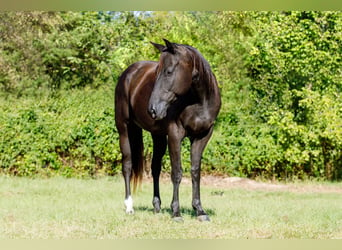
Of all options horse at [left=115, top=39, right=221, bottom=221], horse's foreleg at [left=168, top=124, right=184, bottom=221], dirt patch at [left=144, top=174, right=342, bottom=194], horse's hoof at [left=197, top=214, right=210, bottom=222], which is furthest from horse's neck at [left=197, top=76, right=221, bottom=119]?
dirt patch at [left=144, top=174, right=342, bottom=194]

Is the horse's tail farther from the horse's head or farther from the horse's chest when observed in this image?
the horse's head

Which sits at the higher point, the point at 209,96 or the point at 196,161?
the point at 209,96

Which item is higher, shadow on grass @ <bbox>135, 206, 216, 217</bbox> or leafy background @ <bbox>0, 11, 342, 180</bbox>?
leafy background @ <bbox>0, 11, 342, 180</bbox>

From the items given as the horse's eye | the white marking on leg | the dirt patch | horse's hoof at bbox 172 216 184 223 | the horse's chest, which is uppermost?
the horse's eye

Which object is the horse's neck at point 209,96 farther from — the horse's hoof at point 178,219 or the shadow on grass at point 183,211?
the shadow on grass at point 183,211

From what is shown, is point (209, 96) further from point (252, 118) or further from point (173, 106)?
point (252, 118)

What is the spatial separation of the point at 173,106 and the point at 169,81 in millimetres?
465

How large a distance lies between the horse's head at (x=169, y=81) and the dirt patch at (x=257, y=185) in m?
5.98

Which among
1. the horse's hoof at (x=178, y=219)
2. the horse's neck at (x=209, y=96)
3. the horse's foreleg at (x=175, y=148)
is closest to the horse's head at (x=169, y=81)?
the horse's neck at (x=209, y=96)

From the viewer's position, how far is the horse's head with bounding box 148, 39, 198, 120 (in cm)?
586

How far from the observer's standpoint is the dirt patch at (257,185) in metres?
11.5

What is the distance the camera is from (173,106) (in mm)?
6250

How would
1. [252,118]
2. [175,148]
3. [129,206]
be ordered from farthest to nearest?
[252,118]
[129,206]
[175,148]

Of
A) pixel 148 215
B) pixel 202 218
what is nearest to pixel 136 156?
pixel 148 215
